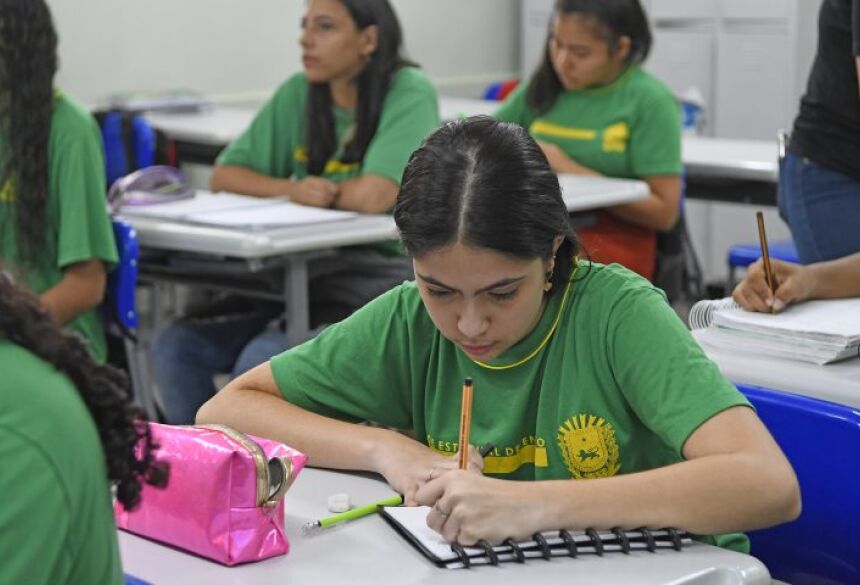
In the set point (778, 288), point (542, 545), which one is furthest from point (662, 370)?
point (778, 288)

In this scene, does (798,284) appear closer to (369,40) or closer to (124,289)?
(124,289)

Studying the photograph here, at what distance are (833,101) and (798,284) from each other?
1.41 ft

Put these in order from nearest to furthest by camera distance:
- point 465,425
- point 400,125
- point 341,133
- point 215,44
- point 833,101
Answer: point 465,425 → point 833,101 → point 400,125 → point 341,133 → point 215,44

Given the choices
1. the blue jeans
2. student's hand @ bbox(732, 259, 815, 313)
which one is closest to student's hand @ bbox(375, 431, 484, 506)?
student's hand @ bbox(732, 259, 815, 313)

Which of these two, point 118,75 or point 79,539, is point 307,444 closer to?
point 79,539

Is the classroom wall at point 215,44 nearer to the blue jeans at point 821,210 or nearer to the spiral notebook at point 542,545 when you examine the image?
the blue jeans at point 821,210

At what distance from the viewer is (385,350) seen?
173 cm

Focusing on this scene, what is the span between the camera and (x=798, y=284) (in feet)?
6.91

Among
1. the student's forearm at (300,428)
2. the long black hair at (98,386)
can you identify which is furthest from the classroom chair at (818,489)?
the long black hair at (98,386)

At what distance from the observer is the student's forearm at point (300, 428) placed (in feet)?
5.45

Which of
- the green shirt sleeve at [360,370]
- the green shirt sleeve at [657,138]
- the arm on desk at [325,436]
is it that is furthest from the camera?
the green shirt sleeve at [657,138]

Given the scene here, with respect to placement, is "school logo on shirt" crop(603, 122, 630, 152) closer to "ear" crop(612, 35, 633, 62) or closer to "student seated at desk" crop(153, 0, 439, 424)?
"ear" crop(612, 35, 633, 62)

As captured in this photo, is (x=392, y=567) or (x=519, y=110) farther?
(x=519, y=110)

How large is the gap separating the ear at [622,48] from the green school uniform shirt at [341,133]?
1.72ft
